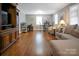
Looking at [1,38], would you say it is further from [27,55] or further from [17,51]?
[27,55]

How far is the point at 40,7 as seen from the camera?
2428 millimetres

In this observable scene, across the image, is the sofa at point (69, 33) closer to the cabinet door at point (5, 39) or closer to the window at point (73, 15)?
the window at point (73, 15)

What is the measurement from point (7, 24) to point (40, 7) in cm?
82

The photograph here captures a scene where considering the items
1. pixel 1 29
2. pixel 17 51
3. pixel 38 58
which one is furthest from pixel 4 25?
pixel 38 58

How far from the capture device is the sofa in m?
2.52

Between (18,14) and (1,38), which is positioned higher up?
(18,14)

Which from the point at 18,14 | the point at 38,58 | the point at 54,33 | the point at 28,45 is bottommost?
the point at 38,58

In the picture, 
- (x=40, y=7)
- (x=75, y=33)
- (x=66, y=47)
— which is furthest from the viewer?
(x=75, y=33)

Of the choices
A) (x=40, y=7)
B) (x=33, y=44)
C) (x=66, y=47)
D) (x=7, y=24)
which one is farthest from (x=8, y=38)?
(x=66, y=47)

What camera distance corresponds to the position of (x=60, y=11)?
2.55 meters

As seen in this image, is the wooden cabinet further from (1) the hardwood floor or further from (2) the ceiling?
(2) the ceiling

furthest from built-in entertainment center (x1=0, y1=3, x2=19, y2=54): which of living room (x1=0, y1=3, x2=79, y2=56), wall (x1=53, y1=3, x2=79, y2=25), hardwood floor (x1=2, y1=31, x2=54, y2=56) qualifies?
wall (x1=53, y1=3, x2=79, y2=25)

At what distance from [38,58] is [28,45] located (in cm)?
42

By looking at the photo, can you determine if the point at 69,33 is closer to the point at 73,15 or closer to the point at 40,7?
the point at 73,15
